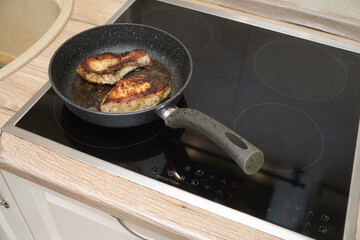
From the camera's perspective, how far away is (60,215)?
2.51 feet

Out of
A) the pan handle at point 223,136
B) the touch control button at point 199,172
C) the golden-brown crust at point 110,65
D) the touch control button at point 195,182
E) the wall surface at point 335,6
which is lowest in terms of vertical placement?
the touch control button at point 195,182

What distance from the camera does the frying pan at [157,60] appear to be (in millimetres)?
560

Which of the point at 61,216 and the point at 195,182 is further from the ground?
the point at 195,182

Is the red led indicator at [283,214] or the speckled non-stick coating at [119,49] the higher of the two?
the speckled non-stick coating at [119,49]

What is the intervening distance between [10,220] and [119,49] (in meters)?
0.50

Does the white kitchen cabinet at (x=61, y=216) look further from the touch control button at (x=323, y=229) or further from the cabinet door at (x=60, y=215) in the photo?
the touch control button at (x=323, y=229)

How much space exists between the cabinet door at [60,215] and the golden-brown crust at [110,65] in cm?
25

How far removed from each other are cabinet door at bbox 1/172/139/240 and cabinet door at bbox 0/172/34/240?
0.02 metres

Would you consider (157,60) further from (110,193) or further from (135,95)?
(110,193)

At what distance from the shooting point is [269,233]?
55 cm

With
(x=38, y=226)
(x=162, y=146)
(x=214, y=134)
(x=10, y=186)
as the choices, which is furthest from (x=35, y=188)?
(x=214, y=134)

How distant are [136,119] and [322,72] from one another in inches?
19.1

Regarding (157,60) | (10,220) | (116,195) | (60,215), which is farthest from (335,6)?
(10,220)

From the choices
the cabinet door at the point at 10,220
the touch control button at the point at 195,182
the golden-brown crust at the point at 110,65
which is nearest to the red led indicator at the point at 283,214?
the touch control button at the point at 195,182
